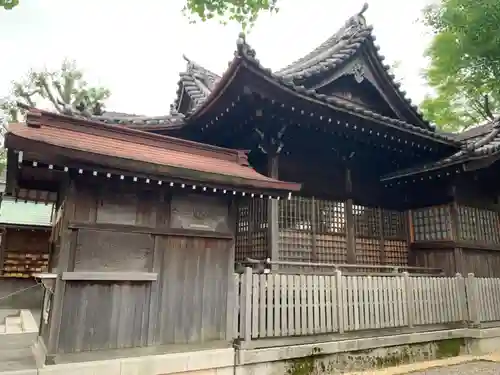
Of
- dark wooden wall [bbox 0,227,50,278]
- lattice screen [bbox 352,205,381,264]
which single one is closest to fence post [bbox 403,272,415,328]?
lattice screen [bbox 352,205,381,264]

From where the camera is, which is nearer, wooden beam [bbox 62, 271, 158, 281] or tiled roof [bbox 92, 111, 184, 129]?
wooden beam [bbox 62, 271, 158, 281]

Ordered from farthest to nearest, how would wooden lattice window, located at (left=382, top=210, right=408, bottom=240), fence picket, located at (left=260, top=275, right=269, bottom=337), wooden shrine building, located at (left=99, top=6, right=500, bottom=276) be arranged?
wooden lattice window, located at (left=382, top=210, right=408, bottom=240) → wooden shrine building, located at (left=99, top=6, right=500, bottom=276) → fence picket, located at (left=260, top=275, right=269, bottom=337)

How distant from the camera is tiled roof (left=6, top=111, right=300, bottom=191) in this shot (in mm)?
5273

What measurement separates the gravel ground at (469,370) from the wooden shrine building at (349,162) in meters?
2.28

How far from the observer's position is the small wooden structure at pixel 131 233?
5.07m

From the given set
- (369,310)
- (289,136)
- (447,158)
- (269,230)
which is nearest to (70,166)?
(269,230)

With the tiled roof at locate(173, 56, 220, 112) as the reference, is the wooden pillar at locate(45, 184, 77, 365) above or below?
below

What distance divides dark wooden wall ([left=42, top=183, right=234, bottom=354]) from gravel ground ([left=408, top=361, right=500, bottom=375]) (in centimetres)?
400

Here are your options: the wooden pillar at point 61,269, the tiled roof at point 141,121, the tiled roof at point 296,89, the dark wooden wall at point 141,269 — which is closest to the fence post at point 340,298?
the dark wooden wall at point 141,269

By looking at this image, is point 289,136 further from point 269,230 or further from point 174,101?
point 174,101

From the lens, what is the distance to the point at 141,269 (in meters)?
5.69

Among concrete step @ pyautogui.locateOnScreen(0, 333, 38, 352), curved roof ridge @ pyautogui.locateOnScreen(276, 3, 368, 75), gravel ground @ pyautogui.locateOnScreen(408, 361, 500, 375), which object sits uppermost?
curved roof ridge @ pyautogui.locateOnScreen(276, 3, 368, 75)

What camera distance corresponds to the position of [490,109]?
69.6 feet

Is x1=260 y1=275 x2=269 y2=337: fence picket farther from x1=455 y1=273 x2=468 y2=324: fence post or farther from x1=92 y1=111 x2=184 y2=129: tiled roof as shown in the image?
x1=455 y1=273 x2=468 y2=324: fence post
